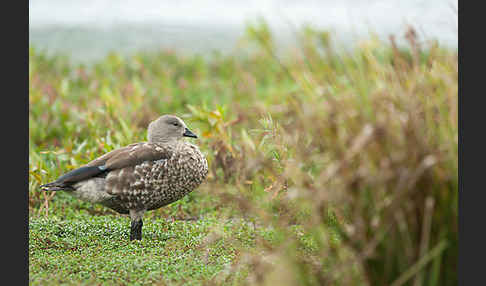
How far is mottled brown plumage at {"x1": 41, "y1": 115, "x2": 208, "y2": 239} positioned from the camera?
4.70m

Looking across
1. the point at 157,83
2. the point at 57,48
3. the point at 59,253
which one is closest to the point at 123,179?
the point at 59,253

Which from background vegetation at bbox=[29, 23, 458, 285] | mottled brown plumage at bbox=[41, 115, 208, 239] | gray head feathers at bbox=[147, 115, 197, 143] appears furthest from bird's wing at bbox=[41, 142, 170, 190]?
background vegetation at bbox=[29, 23, 458, 285]

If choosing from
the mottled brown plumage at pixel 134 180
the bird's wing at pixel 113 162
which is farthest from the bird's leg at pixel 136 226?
the bird's wing at pixel 113 162

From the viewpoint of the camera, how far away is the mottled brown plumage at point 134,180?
4.70 metres

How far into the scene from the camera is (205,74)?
11.7 metres

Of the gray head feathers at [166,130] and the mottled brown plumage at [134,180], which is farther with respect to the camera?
the gray head feathers at [166,130]

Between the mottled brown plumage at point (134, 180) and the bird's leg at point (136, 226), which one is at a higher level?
the mottled brown plumage at point (134, 180)

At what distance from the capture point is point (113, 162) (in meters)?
4.77

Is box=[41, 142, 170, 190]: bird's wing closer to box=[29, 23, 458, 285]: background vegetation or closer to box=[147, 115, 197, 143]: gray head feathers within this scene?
box=[147, 115, 197, 143]: gray head feathers

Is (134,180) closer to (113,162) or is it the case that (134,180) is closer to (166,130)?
(113,162)

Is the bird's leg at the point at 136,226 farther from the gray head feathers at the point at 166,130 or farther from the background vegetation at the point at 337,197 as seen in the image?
the gray head feathers at the point at 166,130

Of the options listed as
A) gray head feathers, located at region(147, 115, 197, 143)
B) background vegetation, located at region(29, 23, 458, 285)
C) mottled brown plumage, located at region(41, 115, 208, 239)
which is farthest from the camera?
gray head feathers, located at region(147, 115, 197, 143)

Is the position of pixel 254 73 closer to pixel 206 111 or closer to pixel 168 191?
pixel 206 111

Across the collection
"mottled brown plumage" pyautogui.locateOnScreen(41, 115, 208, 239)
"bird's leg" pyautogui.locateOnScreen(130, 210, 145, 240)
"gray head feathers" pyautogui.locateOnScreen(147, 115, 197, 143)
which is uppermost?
"gray head feathers" pyautogui.locateOnScreen(147, 115, 197, 143)
